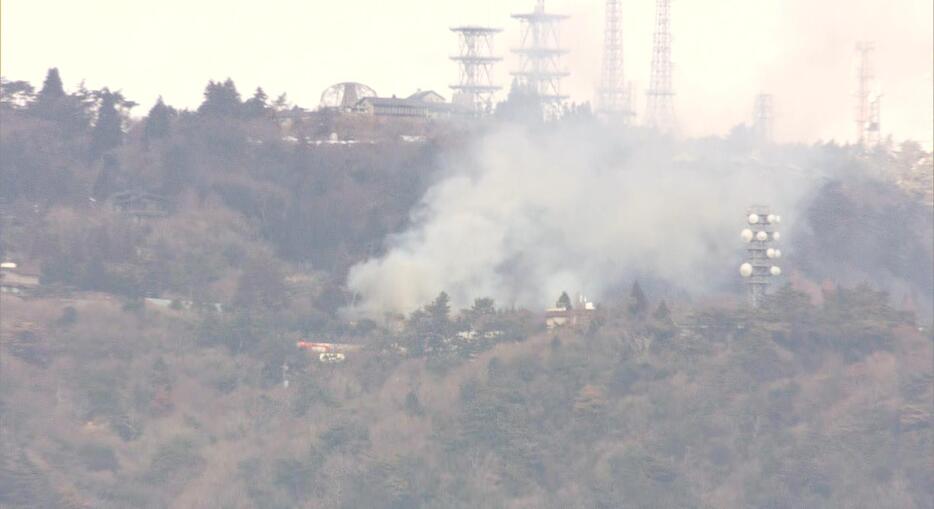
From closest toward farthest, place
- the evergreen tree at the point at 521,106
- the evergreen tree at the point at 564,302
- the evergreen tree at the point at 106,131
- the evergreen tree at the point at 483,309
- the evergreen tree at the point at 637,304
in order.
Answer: the evergreen tree at the point at 637,304 → the evergreen tree at the point at 483,309 → the evergreen tree at the point at 564,302 → the evergreen tree at the point at 106,131 → the evergreen tree at the point at 521,106

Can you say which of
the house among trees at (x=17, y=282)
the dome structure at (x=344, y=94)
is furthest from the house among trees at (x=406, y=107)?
the house among trees at (x=17, y=282)

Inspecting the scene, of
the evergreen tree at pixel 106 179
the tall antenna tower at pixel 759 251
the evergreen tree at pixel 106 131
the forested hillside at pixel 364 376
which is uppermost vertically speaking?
the evergreen tree at pixel 106 131

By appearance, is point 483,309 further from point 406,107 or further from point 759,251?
point 406,107

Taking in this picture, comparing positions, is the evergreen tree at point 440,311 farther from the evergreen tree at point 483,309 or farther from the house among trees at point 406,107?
the house among trees at point 406,107

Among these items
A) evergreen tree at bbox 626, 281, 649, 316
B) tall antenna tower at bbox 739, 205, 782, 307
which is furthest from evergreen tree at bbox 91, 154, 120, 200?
tall antenna tower at bbox 739, 205, 782, 307

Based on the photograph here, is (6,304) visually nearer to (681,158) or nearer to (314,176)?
(314,176)
